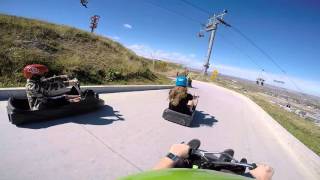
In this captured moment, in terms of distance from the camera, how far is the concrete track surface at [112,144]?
369 cm

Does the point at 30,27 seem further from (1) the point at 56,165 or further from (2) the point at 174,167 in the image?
(2) the point at 174,167

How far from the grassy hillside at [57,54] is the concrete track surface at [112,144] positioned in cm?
384

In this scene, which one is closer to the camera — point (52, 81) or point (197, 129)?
point (52, 81)

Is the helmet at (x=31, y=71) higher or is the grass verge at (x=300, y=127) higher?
the helmet at (x=31, y=71)

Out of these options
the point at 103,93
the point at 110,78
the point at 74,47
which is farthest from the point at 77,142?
the point at 74,47

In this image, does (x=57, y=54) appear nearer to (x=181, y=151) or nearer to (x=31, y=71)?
(x=31, y=71)

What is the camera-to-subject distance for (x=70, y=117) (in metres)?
6.09

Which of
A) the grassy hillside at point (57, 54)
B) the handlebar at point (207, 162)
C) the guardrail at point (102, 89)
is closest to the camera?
the handlebar at point (207, 162)

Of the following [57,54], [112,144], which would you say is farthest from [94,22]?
[112,144]

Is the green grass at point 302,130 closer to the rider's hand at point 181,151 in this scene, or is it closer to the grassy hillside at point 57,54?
the rider's hand at point 181,151

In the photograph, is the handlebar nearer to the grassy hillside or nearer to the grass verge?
the grass verge

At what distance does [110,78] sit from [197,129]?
25.1 ft

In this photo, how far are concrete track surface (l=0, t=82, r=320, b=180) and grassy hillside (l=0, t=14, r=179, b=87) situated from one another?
3.84 meters

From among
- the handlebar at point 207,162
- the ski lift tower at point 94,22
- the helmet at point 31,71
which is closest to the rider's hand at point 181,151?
the handlebar at point 207,162
